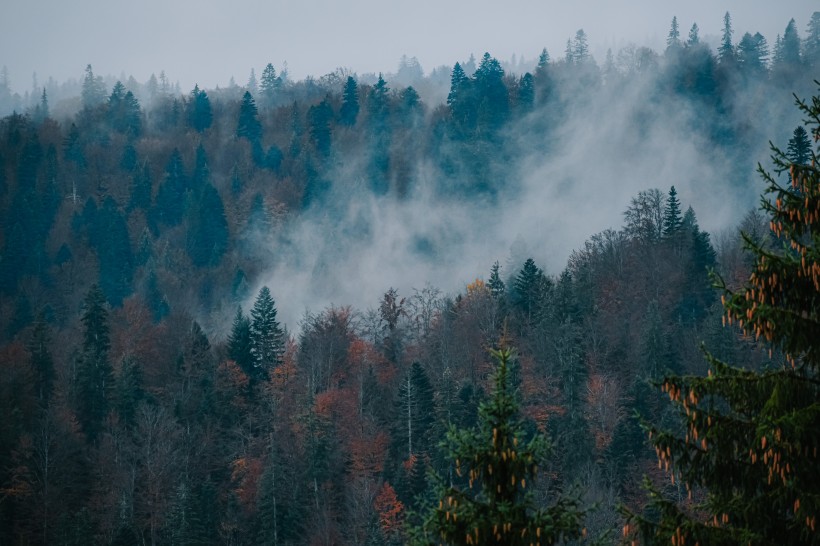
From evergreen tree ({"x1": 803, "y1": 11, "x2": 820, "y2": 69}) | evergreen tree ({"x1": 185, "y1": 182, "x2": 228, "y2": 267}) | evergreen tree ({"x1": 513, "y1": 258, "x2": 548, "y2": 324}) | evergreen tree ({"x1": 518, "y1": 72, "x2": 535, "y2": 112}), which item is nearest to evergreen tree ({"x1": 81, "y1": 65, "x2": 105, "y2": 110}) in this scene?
evergreen tree ({"x1": 185, "y1": 182, "x2": 228, "y2": 267})

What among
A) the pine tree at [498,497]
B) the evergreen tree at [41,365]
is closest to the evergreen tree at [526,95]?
the evergreen tree at [41,365]

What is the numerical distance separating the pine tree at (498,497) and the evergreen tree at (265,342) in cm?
5481

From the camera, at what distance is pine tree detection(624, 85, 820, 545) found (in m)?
6.90

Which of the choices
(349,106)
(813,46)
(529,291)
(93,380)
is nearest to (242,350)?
(93,380)

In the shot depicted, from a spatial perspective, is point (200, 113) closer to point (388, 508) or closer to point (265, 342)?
point (265, 342)

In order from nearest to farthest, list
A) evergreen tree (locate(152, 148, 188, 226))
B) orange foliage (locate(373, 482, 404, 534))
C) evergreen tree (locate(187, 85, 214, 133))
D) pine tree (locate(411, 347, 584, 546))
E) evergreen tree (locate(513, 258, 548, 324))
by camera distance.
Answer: pine tree (locate(411, 347, 584, 546)) < orange foliage (locate(373, 482, 404, 534)) < evergreen tree (locate(513, 258, 548, 324)) < evergreen tree (locate(152, 148, 188, 226)) < evergreen tree (locate(187, 85, 214, 133))

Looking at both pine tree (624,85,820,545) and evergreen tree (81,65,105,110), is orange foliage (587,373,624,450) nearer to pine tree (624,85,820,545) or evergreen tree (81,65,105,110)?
pine tree (624,85,820,545)

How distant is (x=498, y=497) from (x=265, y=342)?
2246 inches

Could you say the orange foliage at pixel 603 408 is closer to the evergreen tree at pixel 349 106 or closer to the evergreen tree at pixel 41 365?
the evergreen tree at pixel 41 365

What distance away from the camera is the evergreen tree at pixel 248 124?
409 ft

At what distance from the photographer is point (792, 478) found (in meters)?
6.93

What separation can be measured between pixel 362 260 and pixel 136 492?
58.0 m

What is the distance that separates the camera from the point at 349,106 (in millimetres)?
125500

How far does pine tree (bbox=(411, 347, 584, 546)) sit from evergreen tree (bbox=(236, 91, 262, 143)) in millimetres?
120643
